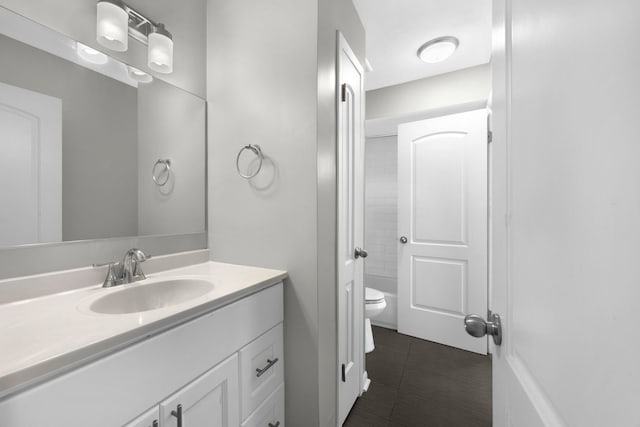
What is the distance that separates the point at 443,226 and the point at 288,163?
1841mm

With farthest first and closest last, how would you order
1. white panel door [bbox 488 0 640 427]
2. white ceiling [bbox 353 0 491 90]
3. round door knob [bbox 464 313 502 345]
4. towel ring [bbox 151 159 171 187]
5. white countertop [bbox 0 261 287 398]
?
white ceiling [bbox 353 0 491 90] < towel ring [bbox 151 159 171 187] < round door knob [bbox 464 313 502 345] < white countertop [bbox 0 261 287 398] < white panel door [bbox 488 0 640 427]

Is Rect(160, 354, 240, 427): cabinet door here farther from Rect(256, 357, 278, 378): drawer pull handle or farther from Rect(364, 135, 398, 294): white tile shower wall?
Rect(364, 135, 398, 294): white tile shower wall

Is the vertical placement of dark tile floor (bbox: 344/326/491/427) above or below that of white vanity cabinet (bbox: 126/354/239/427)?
below

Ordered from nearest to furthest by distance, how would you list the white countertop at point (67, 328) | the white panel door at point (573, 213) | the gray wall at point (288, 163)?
1. the white panel door at point (573, 213)
2. the white countertop at point (67, 328)
3. the gray wall at point (288, 163)

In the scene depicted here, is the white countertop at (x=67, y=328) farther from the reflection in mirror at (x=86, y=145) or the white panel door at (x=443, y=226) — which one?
the white panel door at (x=443, y=226)

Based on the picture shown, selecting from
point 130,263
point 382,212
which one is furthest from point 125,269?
point 382,212

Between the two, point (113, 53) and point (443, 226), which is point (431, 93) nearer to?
point (443, 226)

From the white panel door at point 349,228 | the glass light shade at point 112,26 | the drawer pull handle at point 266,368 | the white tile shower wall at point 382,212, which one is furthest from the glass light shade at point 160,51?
the white tile shower wall at point 382,212

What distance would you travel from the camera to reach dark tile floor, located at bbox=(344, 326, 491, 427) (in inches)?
61.5

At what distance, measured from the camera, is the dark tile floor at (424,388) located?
156 centimetres

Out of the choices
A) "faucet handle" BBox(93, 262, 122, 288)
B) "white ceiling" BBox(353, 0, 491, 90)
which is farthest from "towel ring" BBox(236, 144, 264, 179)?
"white ceiling" BBox(353, 0, 491, 90)

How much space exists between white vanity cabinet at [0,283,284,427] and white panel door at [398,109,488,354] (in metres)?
1.82

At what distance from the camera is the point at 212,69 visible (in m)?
1.50

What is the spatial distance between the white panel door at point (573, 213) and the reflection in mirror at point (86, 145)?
1.43 meters
